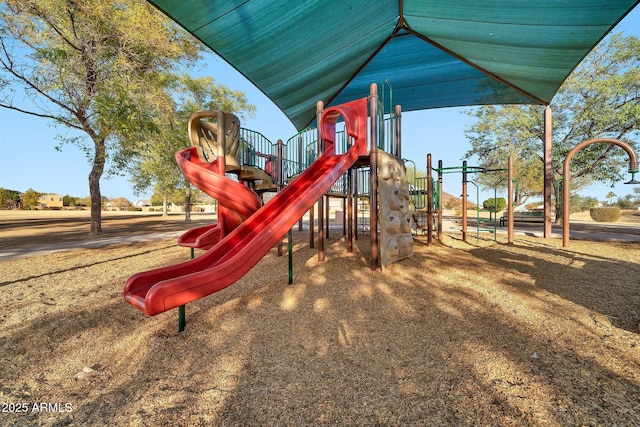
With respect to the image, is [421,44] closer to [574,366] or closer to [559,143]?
[574,366]

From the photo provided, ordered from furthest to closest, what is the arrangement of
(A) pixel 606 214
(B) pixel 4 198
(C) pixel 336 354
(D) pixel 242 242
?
(B) pixel 4 198 → (A) pixel 606 214 → (D) pixel 242 242 → (C) pixel 336 354

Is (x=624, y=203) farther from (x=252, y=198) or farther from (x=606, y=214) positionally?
(x=252, y=198)

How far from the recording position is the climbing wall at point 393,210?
5293 mm

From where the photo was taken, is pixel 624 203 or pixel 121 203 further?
pixel 121 203

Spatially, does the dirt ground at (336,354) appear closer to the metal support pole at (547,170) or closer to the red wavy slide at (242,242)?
the red wavy slide at (242,242)

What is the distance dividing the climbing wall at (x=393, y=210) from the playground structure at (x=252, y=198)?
2 centimetres

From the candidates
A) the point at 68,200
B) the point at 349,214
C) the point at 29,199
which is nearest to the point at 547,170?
the point at 349,214

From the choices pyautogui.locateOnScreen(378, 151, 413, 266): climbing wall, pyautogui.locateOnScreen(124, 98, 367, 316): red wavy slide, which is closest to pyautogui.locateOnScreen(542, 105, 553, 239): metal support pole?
pyautogui.locateOnScreen(378, 151, 413, 266): climbing wall

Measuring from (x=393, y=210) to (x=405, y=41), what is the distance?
4.54 meters

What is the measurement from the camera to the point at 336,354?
2.41m

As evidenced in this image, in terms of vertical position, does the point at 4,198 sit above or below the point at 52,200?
below


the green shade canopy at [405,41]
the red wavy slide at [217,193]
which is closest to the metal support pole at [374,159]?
the green shade canopy at [405,41]

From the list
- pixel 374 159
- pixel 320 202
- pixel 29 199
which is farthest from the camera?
pixel 29 199

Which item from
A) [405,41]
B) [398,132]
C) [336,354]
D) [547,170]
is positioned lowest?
[336,354]
